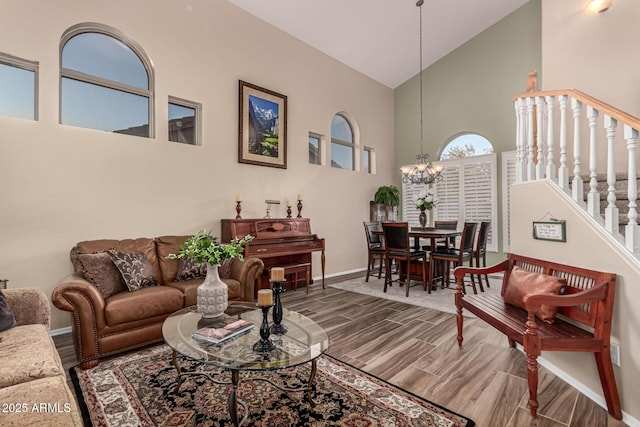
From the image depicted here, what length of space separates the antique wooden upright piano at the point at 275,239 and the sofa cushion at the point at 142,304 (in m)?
1.26

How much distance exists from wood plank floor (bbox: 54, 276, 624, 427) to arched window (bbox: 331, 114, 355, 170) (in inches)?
132

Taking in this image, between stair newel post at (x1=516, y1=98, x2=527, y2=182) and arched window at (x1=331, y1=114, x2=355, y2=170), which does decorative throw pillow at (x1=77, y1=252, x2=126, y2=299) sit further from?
arched window at (x1=331, y1=114, x2=355, y2=170)

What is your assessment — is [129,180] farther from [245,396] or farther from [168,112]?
[245,396]

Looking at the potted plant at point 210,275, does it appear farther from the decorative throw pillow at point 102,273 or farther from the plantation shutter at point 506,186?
the plantation shutter at point 506,186

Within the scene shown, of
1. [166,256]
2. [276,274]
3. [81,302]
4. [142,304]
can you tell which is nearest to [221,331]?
[276,274]

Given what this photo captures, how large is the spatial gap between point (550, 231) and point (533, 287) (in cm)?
48

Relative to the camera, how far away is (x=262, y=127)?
5020 millimetres

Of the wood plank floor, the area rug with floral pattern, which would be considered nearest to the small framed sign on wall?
the wood plank floor

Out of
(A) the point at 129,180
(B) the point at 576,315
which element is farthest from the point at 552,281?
(A) the point at 129,180

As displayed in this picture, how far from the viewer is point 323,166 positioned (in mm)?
6016

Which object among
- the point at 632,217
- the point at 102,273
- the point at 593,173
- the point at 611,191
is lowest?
the point at 102,273

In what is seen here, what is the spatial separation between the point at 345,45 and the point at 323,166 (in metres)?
2.28

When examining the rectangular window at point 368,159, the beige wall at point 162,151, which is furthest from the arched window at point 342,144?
the rectangular window at point 368,159

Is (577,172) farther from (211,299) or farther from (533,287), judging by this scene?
(211,299)
